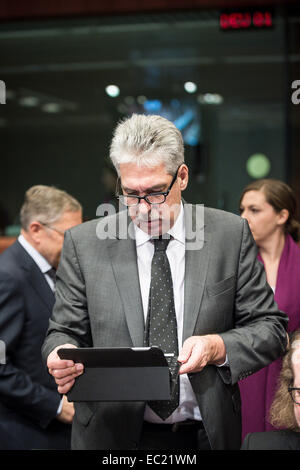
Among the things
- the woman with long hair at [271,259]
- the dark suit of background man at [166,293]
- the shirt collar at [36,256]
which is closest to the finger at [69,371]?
the dark suit of background man at [166,293]

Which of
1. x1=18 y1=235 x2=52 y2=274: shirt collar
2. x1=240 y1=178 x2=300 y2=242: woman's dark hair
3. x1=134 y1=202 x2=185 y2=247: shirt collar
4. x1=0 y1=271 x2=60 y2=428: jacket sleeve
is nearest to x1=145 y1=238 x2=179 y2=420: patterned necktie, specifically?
x1=134 y1=202 x2=185 y2=247: shirt collar

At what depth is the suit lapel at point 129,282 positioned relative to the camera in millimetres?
1721

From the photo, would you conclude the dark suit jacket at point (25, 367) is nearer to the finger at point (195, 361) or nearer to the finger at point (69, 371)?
the finger at point (69, 371)

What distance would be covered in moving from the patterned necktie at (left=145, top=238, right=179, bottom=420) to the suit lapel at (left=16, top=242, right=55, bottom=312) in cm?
Answer: 81

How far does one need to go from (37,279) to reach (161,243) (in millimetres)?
821

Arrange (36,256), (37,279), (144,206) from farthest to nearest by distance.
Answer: (36,256)
(37,279)
(144,206)

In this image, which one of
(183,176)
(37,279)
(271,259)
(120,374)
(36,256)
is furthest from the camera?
(271,259)

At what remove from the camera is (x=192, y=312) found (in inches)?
68.2

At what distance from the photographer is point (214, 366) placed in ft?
5.75

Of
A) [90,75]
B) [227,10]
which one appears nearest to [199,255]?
[227,10]

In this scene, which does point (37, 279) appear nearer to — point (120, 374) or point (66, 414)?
point (66, 414)

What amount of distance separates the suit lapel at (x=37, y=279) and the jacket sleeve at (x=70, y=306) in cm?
64

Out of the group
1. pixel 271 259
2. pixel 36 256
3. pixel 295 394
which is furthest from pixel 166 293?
pixel 271 259

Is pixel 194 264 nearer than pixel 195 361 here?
No
